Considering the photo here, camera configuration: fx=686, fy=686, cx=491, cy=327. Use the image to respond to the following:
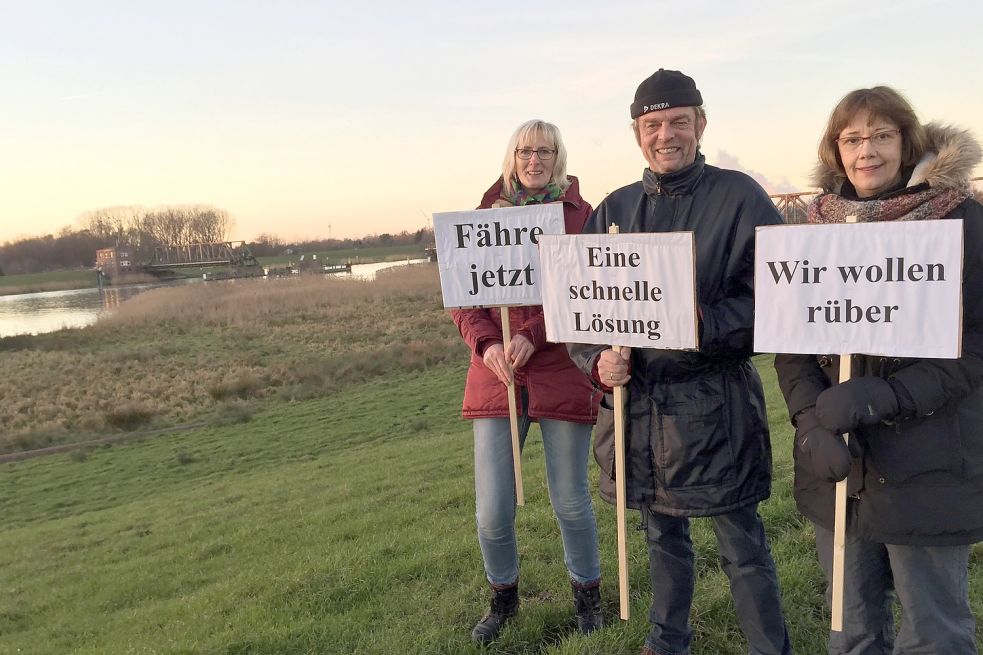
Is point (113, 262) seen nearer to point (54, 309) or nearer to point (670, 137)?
point (54, 309)

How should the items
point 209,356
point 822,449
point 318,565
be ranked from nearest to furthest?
point 822,449
point 318,565
point 209,356

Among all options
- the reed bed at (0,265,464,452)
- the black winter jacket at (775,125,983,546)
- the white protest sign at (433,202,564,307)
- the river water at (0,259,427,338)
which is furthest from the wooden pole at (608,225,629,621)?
the river water at (0,259,427,338)

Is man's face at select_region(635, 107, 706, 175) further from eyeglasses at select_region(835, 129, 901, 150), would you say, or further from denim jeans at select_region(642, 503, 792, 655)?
denim jeans at select_region(642, 503, 792, 655)

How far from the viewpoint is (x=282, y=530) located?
6.81 metres

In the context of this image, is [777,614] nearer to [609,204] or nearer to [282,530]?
[609,204]

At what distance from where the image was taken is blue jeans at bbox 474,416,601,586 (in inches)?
128

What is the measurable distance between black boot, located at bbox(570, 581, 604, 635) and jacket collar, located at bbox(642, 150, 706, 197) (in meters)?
1.93

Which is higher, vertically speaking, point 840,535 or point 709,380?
point 709,380

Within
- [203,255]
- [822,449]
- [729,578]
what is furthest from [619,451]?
[203,255]

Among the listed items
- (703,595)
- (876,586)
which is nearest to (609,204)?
(876,586)

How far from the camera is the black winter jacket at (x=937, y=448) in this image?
2.19 m

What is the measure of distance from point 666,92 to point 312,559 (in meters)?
4.10

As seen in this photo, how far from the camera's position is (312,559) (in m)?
5.09

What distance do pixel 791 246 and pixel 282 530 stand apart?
5856 millimetres
